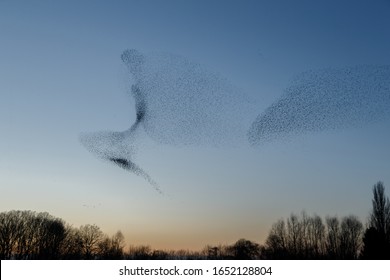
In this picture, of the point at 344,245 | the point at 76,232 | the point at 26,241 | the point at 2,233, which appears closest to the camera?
the point at 2,233

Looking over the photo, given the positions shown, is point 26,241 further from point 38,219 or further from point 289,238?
point 289,238

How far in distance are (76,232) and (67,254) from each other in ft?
38.8

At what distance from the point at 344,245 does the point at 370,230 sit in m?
53.0

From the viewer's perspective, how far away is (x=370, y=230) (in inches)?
2749

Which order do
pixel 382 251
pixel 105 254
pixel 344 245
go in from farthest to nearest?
pixel 105 254, pixel 344 245, pixel 382 251
